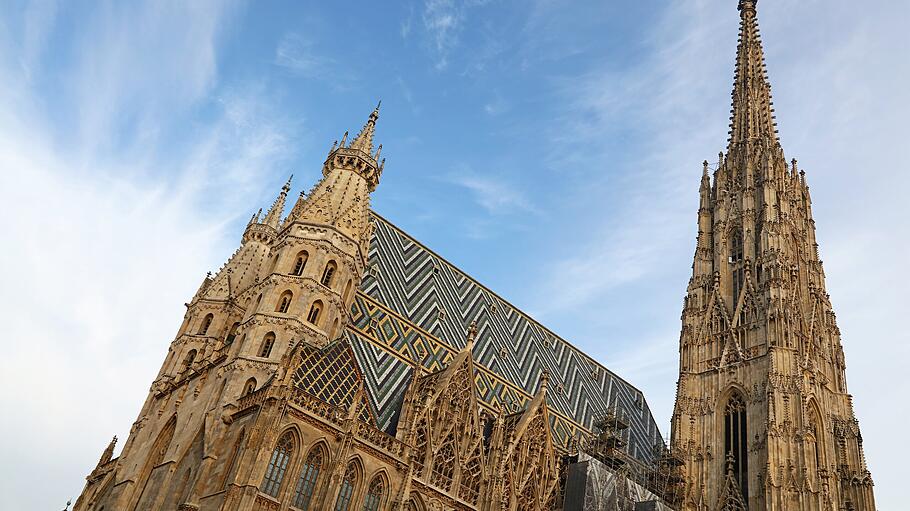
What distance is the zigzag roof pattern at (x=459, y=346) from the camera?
32.0 metres

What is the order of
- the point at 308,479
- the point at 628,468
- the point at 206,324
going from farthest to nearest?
the point at 628,468, the point at 206,324, the point at 308,479

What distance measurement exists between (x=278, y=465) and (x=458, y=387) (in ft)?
28.1

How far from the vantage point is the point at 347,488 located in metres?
25.7

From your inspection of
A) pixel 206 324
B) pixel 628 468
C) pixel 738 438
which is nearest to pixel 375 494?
pixel 206 324

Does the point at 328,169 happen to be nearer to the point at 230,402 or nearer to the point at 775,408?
the point at 230,402

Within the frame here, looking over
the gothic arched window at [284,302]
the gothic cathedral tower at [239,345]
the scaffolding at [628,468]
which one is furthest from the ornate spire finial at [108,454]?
the scaffolding at [628,468]

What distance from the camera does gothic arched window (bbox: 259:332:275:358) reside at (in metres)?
28.0

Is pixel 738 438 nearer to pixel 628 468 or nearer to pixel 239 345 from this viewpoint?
pixel 628 468

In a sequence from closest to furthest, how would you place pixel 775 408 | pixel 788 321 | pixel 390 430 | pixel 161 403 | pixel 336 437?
pixel 336 437, pixel 390 430, pixel 161 403, pixel 775 408, pixel 788 321

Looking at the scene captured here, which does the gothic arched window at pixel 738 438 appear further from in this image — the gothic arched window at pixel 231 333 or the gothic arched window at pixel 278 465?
the gothic arched window at pixel 231 333

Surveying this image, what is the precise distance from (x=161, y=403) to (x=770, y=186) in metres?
35.0

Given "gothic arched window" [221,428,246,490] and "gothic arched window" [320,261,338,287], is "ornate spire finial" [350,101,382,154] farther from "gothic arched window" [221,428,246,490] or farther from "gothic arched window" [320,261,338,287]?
"gothic arched window" [221,428,246,490]

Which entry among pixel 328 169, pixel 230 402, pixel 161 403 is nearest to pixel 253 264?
pixel 328 169

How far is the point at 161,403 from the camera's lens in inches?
1204
